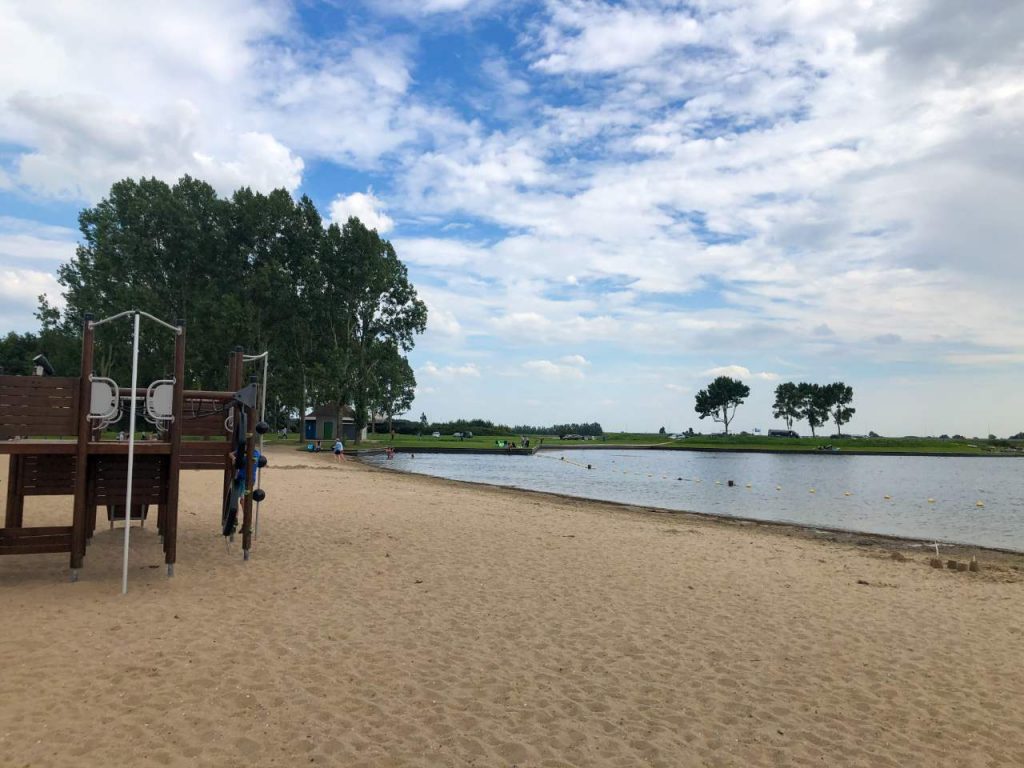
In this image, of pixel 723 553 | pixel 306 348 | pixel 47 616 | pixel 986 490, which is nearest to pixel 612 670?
pixel 47 616

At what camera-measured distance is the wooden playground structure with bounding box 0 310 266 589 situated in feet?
24.0

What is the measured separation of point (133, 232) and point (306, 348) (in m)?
14.0

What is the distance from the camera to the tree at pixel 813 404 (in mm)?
132250

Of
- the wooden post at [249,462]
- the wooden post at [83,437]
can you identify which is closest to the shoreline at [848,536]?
the wooden post at [249,462]

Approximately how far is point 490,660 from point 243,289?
1814 inches

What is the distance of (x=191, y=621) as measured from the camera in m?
6.46

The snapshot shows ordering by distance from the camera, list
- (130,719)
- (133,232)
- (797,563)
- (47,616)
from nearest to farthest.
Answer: (130,719) → (47,616) → (797,563) → (133,232)

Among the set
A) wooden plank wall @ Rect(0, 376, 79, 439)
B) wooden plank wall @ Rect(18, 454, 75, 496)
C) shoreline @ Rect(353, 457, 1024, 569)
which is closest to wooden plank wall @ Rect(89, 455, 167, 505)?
wooden plank wall @ Rect(18, 454, 75, 496)

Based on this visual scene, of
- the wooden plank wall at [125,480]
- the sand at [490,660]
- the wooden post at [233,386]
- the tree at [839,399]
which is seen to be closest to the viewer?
the sand at [490,660]

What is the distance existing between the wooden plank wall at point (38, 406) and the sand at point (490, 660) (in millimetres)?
1854

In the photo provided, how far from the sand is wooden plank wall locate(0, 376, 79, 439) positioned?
1.85 meters

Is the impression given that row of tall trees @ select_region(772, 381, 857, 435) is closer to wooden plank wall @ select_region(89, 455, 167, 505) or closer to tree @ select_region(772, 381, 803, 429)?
tree @ select_region(772, 381, 803, 429)

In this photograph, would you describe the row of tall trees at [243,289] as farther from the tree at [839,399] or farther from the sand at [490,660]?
the tree at [839,399]

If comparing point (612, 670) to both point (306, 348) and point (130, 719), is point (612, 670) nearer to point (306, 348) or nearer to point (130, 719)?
point (130, 719)
